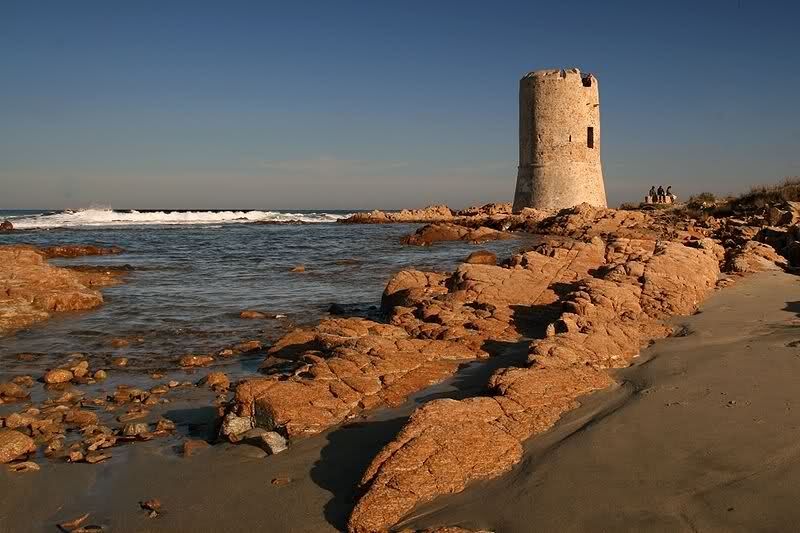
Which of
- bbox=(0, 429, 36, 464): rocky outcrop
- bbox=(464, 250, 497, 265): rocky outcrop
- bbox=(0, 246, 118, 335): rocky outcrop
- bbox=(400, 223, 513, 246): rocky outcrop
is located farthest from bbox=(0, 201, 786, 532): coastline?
bbox=(400, 223, 513, 246): rocky outcrop

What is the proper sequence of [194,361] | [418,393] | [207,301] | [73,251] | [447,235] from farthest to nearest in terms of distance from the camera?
[447,235]
[73,251]
[207,301]
[194,361]
[418,393]

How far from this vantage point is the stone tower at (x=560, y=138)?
27.0 meters

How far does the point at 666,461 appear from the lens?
3.13 metres

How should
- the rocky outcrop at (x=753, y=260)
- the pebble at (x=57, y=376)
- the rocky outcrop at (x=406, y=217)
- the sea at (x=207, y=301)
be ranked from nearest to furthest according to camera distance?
the pebble at (x=57, y=376), the sea at (x=207, y=301), the rocky outcrop at (x=753, y=260), the rocky outcrop at (x=406, y=217)

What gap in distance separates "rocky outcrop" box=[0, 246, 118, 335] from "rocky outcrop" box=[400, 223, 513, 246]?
13.6 meters

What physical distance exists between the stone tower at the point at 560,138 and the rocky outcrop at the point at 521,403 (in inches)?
832

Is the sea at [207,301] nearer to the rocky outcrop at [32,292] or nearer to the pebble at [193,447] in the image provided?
the rocky outcrop at [32,292]

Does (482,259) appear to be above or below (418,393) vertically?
above

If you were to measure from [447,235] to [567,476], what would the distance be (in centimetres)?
2129

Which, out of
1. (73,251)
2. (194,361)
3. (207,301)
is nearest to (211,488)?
(194,361)

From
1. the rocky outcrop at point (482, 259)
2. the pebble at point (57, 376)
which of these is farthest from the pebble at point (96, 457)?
the rocky outcrop at point (482, 259)

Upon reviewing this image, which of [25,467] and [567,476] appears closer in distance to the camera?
[567,476]

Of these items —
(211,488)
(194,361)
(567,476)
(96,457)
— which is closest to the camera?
(567,476)

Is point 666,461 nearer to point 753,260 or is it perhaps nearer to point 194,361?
point 194,361
